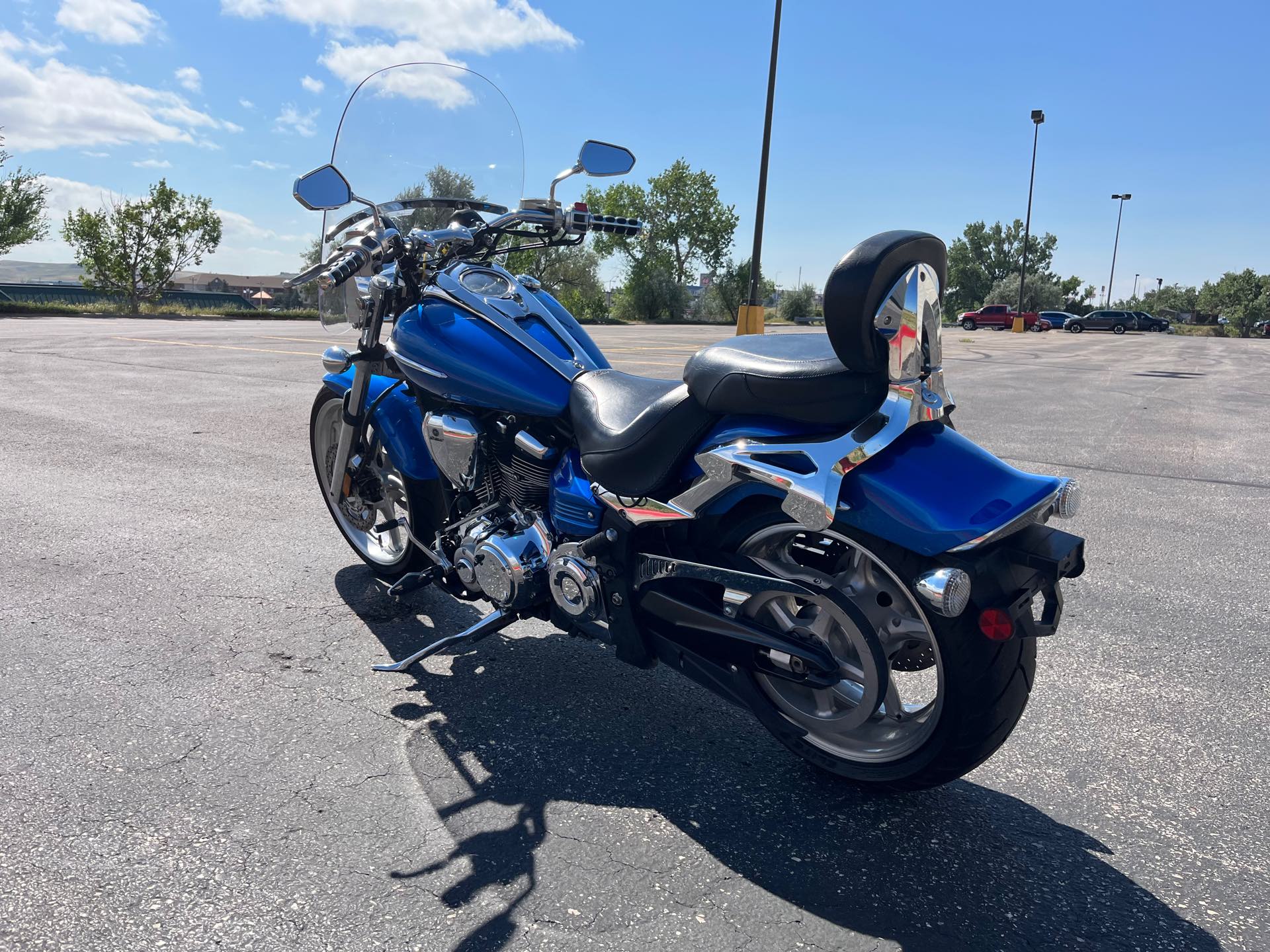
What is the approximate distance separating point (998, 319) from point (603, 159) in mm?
54320

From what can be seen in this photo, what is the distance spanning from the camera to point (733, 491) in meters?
2.36

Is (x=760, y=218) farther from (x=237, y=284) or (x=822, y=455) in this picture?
(x=237, y=284)

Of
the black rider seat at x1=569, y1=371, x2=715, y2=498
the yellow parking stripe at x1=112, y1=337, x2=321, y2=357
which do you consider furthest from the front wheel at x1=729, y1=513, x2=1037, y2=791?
the yellow parking stripe at x1=112, y1=337, x2=321, y2=357

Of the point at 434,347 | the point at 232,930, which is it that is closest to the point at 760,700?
the point at 232,930

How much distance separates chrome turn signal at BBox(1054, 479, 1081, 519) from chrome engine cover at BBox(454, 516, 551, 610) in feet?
4.87

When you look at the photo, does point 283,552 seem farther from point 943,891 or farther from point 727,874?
point 943,891

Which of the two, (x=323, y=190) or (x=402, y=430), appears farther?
(x=402, y=430)

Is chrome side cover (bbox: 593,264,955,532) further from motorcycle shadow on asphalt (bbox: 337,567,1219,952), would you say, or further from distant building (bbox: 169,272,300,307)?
distant building (bbox: 169,272,300,307)

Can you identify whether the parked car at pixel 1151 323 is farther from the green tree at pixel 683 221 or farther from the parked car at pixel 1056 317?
the green tree at pixel 683 221

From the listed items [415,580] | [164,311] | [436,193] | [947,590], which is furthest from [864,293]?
[164,311]

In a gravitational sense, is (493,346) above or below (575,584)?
above

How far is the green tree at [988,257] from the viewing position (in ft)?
321

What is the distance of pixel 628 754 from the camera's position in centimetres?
268

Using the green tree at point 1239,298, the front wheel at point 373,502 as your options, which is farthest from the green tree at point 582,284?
the green tree at point 1239,298
